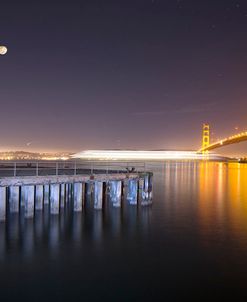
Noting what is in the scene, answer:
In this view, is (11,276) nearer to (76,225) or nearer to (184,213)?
(76,225)

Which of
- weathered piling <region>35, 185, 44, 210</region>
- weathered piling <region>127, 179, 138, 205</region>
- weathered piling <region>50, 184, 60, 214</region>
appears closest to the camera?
weathered piling <region>50, 184, 60, 214</region>

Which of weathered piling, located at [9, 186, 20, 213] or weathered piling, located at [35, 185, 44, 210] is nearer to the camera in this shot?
weathered piling, located at [9, 186, 20, 213]

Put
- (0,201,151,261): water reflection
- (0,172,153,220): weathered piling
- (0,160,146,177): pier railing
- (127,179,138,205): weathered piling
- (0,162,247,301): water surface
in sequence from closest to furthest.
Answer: (0,162,247,301): water surface → (0,201,151,261): water reflection → (0,172,153,220): weathered piling → (0,160,146,177): pier railing → (127,179,138,205): weathered piling

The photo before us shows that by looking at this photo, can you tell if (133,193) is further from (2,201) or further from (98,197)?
(2,201)

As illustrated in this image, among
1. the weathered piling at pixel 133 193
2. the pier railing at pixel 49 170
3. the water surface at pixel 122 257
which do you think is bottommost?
the water surface at pixel 122 257

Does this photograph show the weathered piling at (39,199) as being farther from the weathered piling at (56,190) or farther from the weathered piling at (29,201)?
the weathered piling at (29,201)

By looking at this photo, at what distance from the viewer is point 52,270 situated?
47.1 feet

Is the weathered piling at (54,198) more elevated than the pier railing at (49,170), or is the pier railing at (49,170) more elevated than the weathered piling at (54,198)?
the pier railing at (49,170)

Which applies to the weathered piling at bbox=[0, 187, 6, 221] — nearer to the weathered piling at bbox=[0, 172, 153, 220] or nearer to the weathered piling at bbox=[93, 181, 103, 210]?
the weathered piling at bbox=[0, 172, 153, 220]

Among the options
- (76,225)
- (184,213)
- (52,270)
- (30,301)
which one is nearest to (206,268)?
(52,270)

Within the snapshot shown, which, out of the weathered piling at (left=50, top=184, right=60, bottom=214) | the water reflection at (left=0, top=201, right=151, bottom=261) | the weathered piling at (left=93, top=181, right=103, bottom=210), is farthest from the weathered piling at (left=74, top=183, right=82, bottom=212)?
the weathered piling at (left=50, top=184, right=60, bottom=214)

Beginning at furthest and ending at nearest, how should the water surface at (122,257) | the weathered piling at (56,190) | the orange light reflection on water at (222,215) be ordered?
the orange light reflection on water at (222,215) < the weathered piling at (56,190) < the water surface at (122,257)

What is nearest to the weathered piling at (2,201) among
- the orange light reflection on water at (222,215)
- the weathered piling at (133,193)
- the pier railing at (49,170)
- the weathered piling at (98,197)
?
the pier railing at (49,170)

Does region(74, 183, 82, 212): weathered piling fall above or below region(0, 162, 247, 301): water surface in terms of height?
above
